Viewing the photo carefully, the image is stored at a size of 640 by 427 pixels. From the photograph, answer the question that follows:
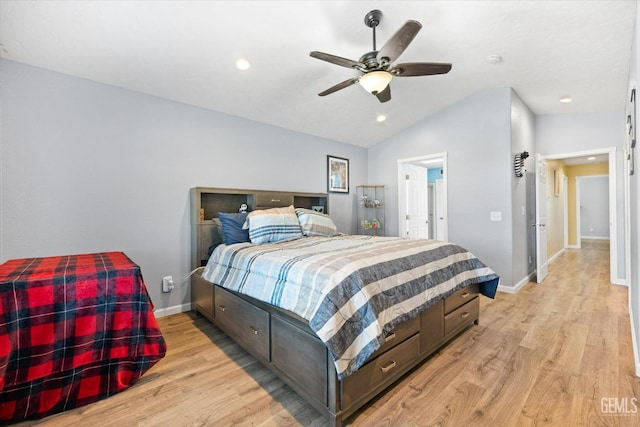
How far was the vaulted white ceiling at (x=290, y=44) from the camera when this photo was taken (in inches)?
82.2

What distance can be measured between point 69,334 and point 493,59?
4.28m

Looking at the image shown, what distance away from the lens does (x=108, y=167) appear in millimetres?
2711

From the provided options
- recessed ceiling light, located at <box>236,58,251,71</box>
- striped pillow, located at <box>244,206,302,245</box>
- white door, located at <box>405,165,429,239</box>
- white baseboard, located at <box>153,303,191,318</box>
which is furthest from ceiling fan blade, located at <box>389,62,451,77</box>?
white baseboard, located at <box>153,303,191,318</box>

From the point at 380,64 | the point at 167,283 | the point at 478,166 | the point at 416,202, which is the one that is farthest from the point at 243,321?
the point at 416,202

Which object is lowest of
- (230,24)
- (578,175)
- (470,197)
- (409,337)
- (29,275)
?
(409,337)

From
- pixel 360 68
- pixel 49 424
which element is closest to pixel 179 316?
pixel 49 424

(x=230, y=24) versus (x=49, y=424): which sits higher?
(x=230, y=24)

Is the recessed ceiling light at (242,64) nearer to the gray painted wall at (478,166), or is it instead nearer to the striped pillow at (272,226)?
the striped pillow at (272,226)

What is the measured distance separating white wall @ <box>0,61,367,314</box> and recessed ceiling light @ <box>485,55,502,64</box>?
111 inches

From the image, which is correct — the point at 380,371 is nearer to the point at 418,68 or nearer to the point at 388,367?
the point at 388,367

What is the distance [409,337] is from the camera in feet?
6.34

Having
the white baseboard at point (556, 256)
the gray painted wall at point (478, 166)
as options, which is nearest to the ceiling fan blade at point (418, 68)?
the gray painted wall at point (478, 166)

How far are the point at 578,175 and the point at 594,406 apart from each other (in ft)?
28.1

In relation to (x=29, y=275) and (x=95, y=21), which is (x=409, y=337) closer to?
(x=29, y=275)
